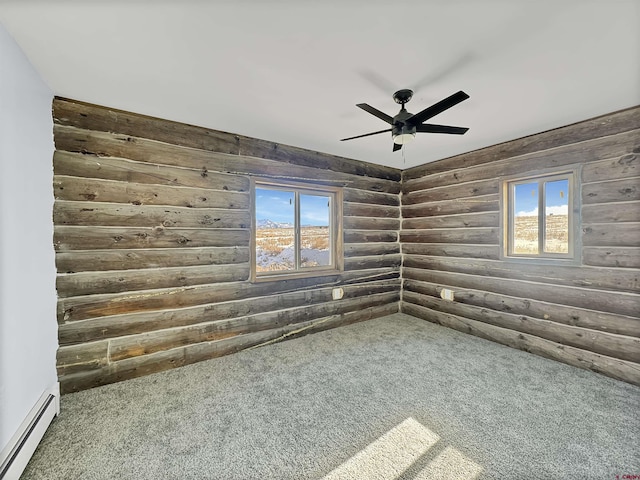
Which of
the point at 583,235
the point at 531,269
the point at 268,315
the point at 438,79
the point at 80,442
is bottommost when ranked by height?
the point at 80,442

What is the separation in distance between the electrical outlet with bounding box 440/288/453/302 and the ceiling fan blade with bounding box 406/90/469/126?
2642mm

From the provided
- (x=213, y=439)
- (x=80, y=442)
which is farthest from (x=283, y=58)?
(x=80, y=442)

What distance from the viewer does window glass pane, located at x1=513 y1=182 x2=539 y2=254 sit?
2.97 meters

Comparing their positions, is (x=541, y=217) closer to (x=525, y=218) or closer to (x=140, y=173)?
(x=525, y=218)

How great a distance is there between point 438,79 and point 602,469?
2606mm

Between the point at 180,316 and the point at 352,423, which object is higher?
the point at 180,316

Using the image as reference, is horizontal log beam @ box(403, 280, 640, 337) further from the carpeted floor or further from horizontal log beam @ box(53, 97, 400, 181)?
horizontal log beam @ box(53, 97, 400, 181)

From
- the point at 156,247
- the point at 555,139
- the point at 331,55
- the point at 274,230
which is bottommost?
the point at 156,247

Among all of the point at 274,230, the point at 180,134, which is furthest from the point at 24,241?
the point at 274,230

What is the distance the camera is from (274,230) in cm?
334

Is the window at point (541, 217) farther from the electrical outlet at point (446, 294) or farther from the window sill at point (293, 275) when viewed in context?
the window sill at point (293, 275)

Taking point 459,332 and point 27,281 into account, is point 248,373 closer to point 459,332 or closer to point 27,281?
point 27,281

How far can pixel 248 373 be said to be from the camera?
243 cm

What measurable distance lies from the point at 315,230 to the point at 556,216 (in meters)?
2.86
